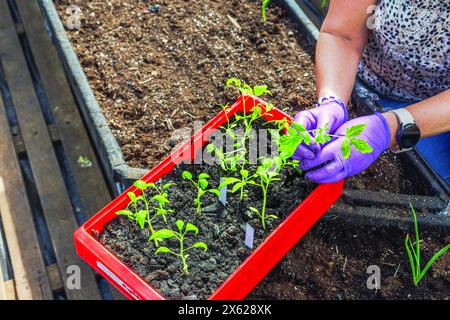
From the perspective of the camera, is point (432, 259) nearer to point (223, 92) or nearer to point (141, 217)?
point (141, 217)

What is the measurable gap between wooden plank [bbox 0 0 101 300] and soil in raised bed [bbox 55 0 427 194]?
1.04 ft

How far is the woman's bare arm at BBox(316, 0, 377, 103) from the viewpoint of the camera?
159 centimetres

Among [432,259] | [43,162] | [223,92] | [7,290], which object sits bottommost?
[7,290]

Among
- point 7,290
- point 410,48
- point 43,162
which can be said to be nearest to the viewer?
point 410,48

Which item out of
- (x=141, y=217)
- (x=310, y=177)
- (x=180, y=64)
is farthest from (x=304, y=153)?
(x=180, y=64)

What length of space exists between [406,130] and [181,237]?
707 mm

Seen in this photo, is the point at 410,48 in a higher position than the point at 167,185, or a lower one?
higher

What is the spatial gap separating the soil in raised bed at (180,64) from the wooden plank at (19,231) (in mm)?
439

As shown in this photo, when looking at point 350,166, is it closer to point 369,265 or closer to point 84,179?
point 369,265

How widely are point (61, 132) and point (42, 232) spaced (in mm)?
395

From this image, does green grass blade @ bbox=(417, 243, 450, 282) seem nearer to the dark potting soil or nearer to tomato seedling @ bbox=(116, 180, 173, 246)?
the dark potting soil

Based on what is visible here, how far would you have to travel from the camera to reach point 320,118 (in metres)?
1.42

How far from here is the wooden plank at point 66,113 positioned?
1853 mm
